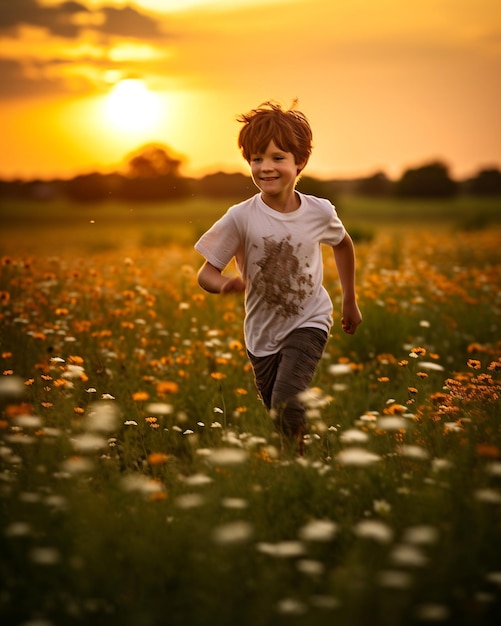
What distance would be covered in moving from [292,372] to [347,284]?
0.81 meters

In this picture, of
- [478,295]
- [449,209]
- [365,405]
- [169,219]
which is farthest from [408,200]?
[365,405]

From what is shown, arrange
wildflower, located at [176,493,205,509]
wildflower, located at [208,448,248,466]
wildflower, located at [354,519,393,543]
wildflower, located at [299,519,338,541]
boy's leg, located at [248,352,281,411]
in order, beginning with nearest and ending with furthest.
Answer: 1. wildflower, located at [354,519,393,543]
2. wildflower, located at [299,519,338,541]
3. wildflower, located at [176,493,205,509]
4. wildflower, located at [208,448,248,466]
5. boy's leg, located at [248,352,281,411]

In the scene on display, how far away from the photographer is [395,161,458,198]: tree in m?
44.7

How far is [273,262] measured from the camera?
3875 mm

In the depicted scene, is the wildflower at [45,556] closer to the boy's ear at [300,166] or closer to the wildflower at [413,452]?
the wildflower at [413,452]

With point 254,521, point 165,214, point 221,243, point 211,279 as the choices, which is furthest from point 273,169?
point 165,214

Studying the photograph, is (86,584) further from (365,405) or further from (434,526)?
(365,405)

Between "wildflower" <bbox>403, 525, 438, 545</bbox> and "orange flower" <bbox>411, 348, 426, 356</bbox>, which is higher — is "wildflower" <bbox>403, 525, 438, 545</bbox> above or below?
below

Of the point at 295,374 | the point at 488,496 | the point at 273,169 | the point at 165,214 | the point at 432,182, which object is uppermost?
the point at 432,182

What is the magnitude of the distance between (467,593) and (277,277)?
196 cm

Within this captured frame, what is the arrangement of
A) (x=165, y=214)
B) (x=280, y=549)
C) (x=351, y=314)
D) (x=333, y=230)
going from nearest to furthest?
(x=280, y=549), (x=333, y=230), (x=351, y=314), (x=165, y=214)

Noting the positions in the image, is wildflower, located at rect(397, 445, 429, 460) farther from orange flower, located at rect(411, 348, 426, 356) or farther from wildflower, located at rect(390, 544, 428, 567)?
orange flower, located at rect(411, 348, 426, 356)

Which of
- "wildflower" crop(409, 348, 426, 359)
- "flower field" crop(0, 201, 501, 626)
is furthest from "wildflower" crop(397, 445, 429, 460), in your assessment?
"wildflower" crop(409, 348, 426, 359)

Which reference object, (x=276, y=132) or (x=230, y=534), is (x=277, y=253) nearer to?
(x=276, y=132)
